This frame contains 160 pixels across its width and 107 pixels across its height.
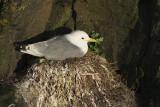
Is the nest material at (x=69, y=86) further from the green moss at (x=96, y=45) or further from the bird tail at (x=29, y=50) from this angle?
the green moss at (x=96, y=45)

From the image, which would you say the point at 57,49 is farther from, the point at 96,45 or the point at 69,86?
the point at 96,45

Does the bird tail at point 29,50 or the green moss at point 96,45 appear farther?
the green moss at point 96,45

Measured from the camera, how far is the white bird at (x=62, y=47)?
8.79 meters

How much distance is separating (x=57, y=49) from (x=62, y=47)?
0.08m

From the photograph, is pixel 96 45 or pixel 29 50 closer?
pixel 29 50

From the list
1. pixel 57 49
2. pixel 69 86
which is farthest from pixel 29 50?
pixel 69 86

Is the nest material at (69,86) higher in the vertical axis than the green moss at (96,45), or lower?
lower

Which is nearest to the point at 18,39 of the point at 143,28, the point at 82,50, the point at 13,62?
the point at 13,62

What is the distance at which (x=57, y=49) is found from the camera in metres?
8.82

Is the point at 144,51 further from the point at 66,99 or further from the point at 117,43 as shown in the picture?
the point at 66,99

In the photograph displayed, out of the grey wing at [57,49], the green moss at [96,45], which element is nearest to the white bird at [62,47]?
the grey wing at [57,49]

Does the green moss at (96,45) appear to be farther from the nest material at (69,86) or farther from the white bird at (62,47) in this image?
the nest material at (69,86)

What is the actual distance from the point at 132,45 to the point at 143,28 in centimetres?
25

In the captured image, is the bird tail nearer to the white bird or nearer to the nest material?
the white bird
